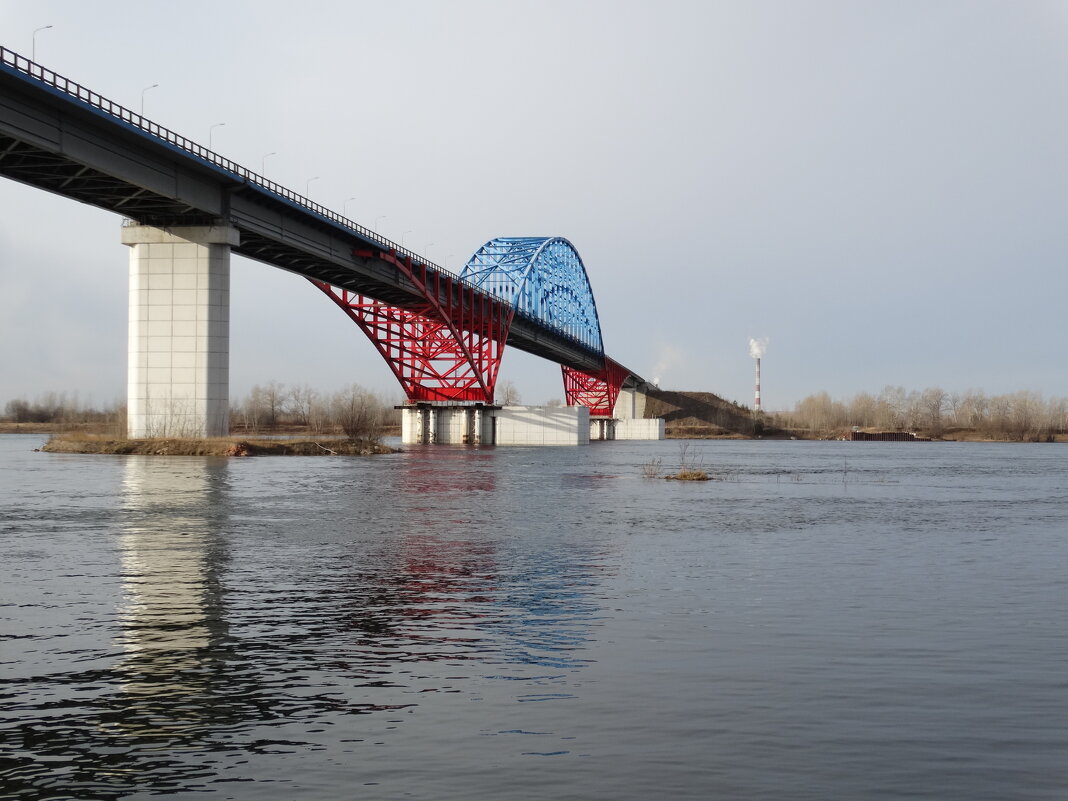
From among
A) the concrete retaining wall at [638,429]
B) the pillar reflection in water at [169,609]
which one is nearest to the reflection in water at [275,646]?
the pillar reflection in water at [169,609]

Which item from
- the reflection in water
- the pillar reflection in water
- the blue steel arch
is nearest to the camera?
the reflection in water

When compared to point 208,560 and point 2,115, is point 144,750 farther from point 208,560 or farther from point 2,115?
point 2,115

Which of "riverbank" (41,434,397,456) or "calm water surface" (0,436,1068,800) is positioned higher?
"riverbank" (41,434,397,456)

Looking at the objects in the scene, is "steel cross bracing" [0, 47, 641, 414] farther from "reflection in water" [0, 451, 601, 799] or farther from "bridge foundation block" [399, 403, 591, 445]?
"reflection in water" [0, 451, 601, 799]

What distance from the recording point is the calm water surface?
805 centimetres

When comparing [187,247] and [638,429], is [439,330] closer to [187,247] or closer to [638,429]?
[187,247]

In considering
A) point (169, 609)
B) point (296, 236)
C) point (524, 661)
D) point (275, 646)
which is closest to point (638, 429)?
point (296, 236)

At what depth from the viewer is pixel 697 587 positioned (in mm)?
17469

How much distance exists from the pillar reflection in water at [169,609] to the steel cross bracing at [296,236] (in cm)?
2128

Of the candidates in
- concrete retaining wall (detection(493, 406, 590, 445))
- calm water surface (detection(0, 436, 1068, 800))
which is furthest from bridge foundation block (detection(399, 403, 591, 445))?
calm water surface (detection(0, 436, 1068, 800))

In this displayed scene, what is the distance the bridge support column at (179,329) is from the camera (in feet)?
198

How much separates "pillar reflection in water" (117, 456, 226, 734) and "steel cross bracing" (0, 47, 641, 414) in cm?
2128

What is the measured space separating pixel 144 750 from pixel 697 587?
10816mm

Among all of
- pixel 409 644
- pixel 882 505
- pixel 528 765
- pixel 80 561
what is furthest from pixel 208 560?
pixel 882 505
